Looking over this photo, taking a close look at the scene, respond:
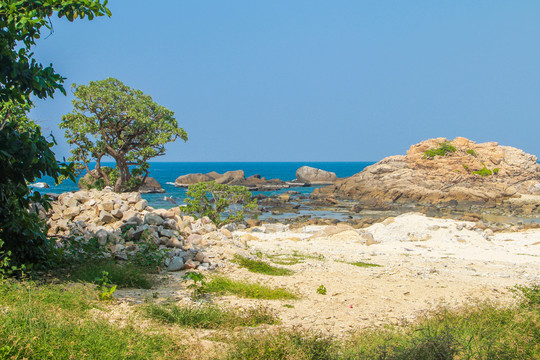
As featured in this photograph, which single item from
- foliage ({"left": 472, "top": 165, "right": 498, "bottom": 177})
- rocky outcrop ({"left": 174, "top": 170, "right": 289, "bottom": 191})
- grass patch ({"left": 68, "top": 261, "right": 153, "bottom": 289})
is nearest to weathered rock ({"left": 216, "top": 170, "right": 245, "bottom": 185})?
rocky outcrop ({"left": 174, "top": 170, "right": 289, "bottom": 191})

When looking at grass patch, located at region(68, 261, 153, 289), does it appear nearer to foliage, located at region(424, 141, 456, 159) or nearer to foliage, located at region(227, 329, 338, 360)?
foliage, located at region(227, 329, 338, 360)

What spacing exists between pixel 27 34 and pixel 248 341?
6914mm

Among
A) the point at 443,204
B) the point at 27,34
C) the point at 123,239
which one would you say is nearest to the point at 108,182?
the point at 123,239

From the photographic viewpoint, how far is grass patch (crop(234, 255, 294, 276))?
1231 centimetres

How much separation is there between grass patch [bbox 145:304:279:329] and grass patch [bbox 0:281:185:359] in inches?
42.1

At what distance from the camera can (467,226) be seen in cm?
2538

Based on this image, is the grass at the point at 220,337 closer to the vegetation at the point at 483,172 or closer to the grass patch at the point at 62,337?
the grass patch at the point at 62,337

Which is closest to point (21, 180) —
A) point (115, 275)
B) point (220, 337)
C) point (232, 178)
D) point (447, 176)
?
point (115, 275)

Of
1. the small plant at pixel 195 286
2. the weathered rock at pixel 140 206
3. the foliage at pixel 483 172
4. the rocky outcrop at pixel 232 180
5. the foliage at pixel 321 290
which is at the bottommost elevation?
the foliage at pixel 321 290

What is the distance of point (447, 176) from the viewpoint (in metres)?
59.5

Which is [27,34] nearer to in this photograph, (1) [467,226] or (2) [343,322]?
(2) [343,322]

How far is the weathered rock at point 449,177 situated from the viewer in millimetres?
54097

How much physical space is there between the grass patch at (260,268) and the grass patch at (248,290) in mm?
2186

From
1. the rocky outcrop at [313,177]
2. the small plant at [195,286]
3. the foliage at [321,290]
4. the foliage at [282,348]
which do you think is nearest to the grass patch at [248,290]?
the small plant at [195,286]
